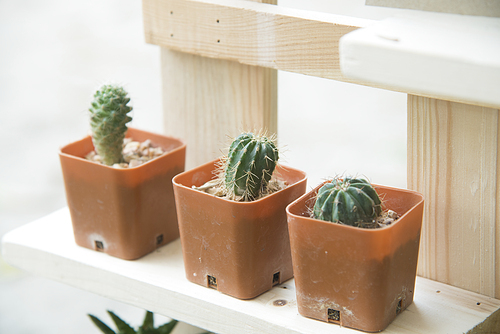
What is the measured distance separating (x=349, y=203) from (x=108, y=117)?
0.41 metres

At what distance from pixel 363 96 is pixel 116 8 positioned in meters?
1.46

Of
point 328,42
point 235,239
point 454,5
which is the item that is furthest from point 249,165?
point 454,5

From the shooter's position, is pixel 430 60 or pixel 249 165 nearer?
pixel 430 60

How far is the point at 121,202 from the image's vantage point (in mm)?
886

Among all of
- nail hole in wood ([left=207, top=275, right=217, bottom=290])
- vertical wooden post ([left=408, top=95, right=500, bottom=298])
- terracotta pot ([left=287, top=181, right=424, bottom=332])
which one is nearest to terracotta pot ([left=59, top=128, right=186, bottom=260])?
nail hole in wood ([left=207, top=275, right=217, bottom=290])

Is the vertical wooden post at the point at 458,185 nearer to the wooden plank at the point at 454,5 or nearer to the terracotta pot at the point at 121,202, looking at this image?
the wooden plank at the point at 454,5

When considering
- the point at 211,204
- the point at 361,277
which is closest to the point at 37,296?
the point at 211,204

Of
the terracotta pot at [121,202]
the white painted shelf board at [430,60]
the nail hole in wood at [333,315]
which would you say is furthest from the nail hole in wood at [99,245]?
the white painted shelf board at [430,60]

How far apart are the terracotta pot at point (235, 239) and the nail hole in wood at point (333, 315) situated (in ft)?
0.37

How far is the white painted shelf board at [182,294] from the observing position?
29.4 inches

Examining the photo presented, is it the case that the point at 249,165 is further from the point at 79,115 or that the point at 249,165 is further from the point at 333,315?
the point at 79,115

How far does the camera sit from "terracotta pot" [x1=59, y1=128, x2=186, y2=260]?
2.90 ft

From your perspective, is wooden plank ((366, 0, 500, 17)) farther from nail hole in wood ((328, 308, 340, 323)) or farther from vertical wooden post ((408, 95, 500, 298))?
nail hole in wood ((328, 308, 340, 323))

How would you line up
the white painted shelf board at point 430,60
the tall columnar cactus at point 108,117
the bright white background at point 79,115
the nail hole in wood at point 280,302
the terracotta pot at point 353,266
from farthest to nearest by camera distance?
the bright white background at point 79,115, the tall columnar cactus at point 108,117, the nail hole in wood at point 280,302, the terracotta pot at point 353,266, the white painted shelf board at point 430,60
